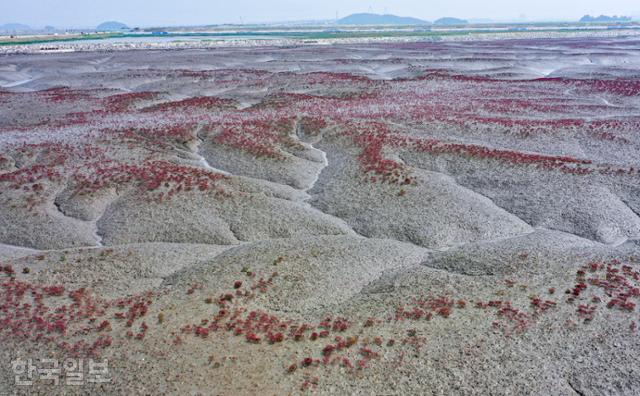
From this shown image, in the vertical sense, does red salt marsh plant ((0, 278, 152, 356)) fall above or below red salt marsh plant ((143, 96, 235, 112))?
below

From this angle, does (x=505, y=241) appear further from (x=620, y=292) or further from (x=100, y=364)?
(x=100, y=364)

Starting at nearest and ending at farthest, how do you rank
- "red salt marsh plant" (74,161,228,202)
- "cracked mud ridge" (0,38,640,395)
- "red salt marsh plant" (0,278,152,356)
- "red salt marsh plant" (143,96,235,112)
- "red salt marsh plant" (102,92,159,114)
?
"cracked mud ridge" (0,38,640,395) → "red salt marsh plant" (0,278,152,356) → "red salt marsh plant" (74,161,228,202) → "red salt marsh plant" (143,96,235,112) → "red salt marsh plant" (102,92,159,114)

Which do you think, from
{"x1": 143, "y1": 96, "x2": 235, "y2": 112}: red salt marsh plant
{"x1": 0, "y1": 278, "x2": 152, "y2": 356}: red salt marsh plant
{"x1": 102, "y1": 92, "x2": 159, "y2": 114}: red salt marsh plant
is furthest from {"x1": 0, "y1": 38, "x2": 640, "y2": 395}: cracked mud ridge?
{"x1": 102, "y1": 92, "x2": 159, "y2": 114}: red salt marsh plant

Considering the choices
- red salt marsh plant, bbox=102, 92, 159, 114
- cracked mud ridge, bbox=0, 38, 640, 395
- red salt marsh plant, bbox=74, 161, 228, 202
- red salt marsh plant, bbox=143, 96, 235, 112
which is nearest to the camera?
cracked mud ridge, bbox=0, 38, 640, 395

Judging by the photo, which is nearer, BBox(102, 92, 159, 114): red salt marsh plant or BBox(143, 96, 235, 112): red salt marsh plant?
BBox(143, 96, 235, 112): red salt marsh plant

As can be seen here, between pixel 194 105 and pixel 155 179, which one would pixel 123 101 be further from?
pixel 155 179

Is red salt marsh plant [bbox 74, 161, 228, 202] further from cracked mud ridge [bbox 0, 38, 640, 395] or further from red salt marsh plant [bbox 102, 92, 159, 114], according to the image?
red salt marsh plant [bbox 102, 92, 159, 114]

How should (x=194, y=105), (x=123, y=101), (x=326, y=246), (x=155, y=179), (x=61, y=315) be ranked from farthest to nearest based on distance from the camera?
(x=123, y=101) → (x=194, y=105) → (x=155, y=179) → (x=326, y=246) → (x=61, y=315)

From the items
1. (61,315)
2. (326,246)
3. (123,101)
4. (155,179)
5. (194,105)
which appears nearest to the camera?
(61,315)

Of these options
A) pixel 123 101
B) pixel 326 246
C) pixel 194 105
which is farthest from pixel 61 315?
pixel 123 101
